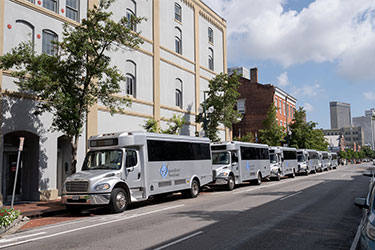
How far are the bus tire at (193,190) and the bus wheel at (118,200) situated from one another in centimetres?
472

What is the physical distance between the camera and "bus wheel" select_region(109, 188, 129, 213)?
1230cm

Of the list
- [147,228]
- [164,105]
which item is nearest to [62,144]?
[164,105]

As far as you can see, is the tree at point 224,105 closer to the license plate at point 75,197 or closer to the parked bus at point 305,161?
the parked bus at point 305,161

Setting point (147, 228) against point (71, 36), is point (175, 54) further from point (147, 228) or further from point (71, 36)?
point (147, 228)

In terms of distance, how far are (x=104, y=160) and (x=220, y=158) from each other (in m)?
9.45

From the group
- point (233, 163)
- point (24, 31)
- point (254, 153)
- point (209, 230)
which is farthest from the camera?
point (254, 153)

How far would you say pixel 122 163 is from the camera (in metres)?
13.1

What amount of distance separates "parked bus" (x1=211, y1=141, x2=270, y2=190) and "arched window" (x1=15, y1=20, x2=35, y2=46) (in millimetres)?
11819

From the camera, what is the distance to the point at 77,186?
12211mm

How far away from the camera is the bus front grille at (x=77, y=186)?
12.0 metres

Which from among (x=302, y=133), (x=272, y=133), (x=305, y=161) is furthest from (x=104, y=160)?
(x=302, y=133)

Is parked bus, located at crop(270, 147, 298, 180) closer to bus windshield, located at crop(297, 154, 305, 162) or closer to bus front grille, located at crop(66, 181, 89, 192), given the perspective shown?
bus windshield, located at crop(297, 154, 305, 162)

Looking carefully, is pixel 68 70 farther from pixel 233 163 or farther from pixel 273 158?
pixel 273 158

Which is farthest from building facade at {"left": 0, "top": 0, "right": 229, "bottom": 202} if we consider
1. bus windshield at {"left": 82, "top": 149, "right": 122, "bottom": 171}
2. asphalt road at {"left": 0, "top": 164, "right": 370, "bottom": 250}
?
asphalt road at {"left": 0, "top": 164, "right": 370, "bottom": 250}
